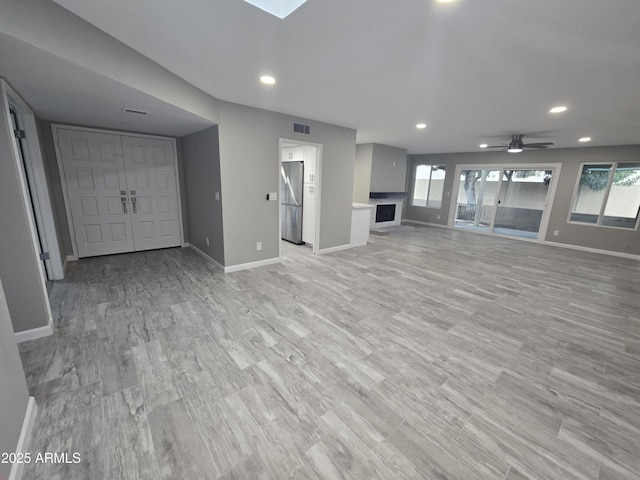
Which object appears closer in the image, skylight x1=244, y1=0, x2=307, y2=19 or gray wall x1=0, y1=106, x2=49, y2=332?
skylight x1=244, y1=0, x2=307, y2=19

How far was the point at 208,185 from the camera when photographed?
4074 mm

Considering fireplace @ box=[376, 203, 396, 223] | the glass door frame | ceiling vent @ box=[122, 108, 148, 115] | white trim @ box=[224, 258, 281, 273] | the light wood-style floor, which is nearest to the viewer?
the light wood-style floor

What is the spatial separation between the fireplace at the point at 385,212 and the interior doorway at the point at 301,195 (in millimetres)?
3283

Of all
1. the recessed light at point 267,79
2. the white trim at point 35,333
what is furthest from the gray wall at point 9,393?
the recessed light at point 267,79

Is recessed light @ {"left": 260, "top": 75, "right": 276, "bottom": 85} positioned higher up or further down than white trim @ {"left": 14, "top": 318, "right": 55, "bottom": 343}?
higher up

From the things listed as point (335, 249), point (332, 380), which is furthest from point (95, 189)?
point (332, 380)

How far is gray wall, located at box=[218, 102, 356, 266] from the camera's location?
3.66 m

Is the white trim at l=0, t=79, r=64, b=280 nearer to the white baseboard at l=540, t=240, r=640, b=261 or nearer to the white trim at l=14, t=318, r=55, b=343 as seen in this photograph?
the white trim at l=14, t=318, r=55, b=343

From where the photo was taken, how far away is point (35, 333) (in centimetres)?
231

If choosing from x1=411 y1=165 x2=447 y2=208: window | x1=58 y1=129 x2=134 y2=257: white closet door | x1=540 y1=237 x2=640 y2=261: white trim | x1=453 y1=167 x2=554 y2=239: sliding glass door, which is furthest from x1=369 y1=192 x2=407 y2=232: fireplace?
x1=58 y1=129 x2=134 y2=257: white closet door

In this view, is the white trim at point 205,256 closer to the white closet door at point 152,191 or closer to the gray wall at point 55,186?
the white closet door at point 152,191

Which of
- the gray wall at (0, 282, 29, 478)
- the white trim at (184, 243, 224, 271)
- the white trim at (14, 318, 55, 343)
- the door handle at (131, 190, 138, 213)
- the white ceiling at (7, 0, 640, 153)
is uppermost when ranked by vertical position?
the white ceiling at (7, 0, 640, 153)

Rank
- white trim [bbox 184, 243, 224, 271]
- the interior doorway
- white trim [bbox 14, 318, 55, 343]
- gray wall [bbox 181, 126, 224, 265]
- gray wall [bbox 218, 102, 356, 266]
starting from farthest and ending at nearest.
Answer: the interior doorway
white trim [bbox 184, 243, 224, 271]
gray wall [bbox 181, 126, 224, 265]
gray wall [bbox 218, 102, 356, 266]
white trim [bbox 14, 318, 55, 343]

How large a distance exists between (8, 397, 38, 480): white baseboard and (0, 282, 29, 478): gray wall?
0.03 meters
